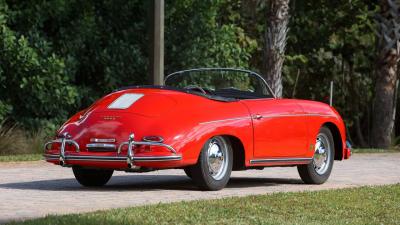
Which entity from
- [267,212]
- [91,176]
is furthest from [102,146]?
[267,212]


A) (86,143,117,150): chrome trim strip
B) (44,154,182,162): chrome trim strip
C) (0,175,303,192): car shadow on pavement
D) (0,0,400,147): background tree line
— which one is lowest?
(0,175,303,192): car shadow on pavement

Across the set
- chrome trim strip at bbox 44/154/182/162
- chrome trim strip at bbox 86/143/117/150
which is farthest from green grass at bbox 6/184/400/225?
chrome trim strip at bbox 86/143/117/150

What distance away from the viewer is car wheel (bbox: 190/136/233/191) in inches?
499

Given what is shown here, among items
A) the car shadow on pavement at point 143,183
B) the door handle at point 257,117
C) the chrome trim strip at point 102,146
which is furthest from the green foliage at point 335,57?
the chrome trim strip at point 102,146

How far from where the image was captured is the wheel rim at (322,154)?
1461cm

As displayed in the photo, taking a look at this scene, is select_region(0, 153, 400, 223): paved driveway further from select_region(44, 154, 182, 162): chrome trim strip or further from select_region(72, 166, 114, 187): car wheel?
select_region(44, 154, 182, 162): chrome trim strip

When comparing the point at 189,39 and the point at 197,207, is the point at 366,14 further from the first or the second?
the point at 197,207

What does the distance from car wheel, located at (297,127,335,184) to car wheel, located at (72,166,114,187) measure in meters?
2.56

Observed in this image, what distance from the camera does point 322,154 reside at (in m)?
14.7

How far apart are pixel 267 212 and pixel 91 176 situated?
3.58 meters

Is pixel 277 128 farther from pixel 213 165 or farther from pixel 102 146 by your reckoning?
pixel 102 146

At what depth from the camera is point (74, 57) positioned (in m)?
25.5

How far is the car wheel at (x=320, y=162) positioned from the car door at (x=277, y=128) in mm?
427

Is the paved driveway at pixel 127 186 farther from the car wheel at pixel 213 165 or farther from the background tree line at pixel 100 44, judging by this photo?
the background tree line at pixel 100 44
